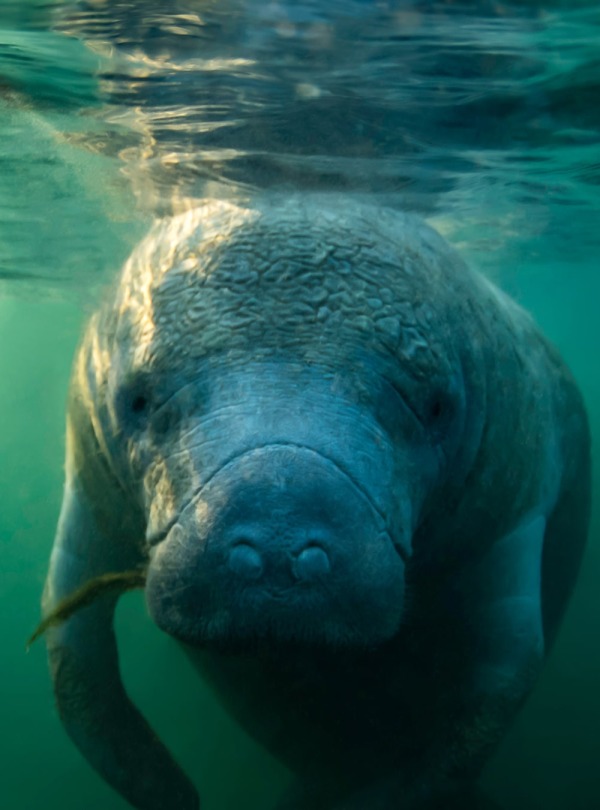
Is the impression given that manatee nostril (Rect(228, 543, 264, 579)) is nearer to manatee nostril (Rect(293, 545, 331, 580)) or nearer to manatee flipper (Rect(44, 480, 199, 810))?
manatee nostril (Rect(293, 545, 331, 580))

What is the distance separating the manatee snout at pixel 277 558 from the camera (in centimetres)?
248

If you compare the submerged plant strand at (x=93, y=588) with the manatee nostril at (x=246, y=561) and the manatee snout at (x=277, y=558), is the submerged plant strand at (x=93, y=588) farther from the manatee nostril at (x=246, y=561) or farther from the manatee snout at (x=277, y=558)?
the manatee nostril at (x=246, y=561)

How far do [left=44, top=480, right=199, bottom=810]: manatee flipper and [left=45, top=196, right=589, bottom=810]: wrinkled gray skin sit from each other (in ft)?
0.04

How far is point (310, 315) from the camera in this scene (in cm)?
312

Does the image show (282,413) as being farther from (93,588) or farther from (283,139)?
(283,139)

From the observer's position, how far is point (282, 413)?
2783mm

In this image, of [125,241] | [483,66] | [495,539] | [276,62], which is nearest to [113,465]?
[495,539]

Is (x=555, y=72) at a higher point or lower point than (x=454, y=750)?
higher

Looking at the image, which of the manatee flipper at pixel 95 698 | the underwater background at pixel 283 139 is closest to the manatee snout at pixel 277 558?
the manatee flipper at pixel 95 698

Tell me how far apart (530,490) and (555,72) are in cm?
424

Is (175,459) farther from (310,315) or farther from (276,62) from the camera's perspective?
(276,62)

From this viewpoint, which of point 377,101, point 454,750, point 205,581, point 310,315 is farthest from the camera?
point 377,101

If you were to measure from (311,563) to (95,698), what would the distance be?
2.95 m

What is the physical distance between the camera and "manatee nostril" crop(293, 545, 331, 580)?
96.7 inches
